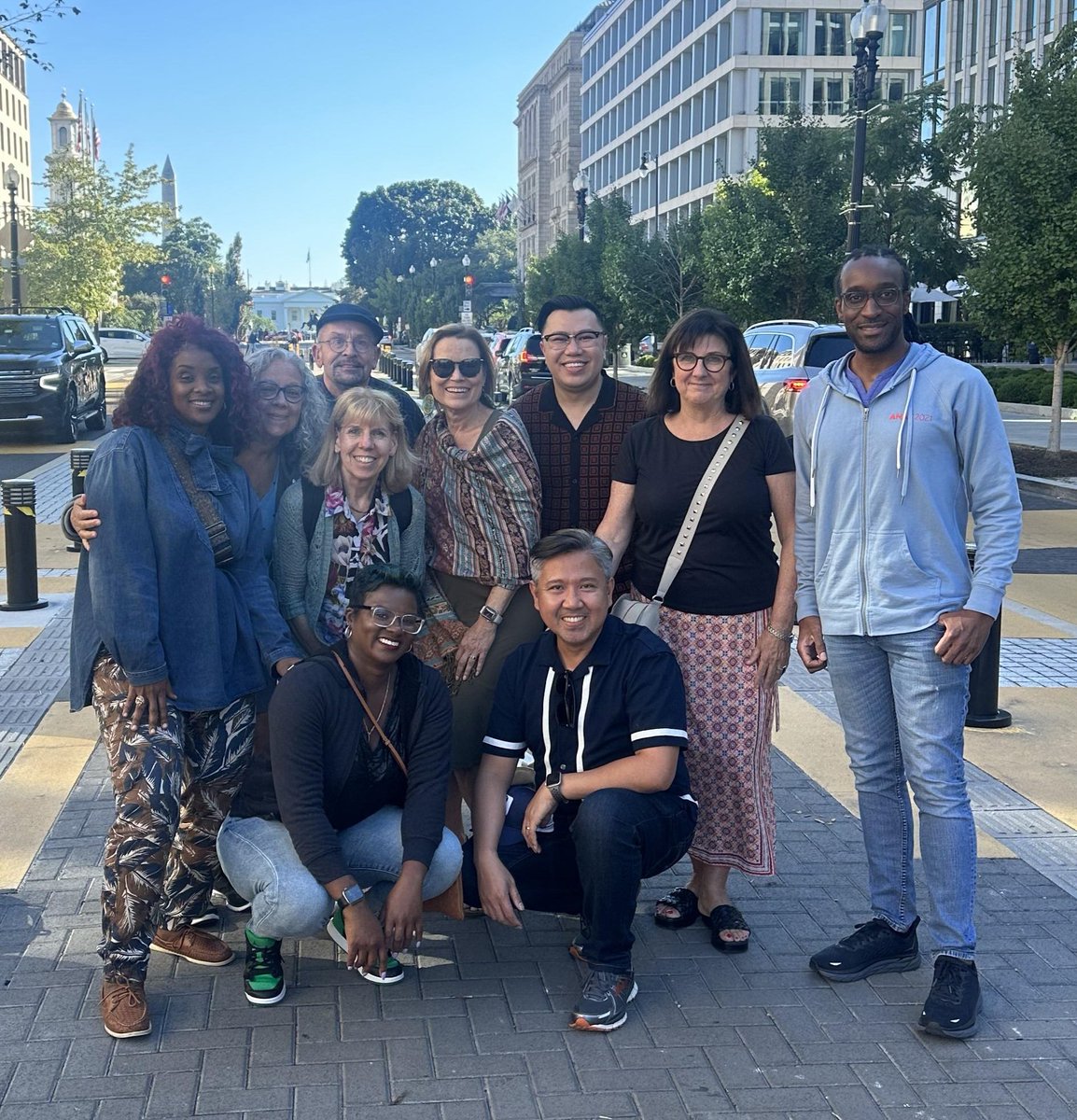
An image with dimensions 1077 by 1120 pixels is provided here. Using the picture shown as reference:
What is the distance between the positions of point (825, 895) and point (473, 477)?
6.20 ft

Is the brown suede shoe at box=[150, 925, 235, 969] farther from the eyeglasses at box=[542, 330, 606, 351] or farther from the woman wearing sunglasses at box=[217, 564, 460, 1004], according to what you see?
the eyeglasses at box=[542, 330, 606, 351]

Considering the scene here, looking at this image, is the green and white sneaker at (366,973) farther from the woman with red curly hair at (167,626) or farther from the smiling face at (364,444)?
the smiling face at (364,444)

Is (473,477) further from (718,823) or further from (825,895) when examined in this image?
(825,895)

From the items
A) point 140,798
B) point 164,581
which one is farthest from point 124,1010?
point 164,581

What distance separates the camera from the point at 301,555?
4.23 m

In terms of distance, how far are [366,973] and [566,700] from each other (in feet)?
3.22

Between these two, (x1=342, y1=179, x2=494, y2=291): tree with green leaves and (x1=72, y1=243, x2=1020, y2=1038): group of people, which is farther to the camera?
(x1=342, y1=179, x2=494, y2=291): tree with green leaves

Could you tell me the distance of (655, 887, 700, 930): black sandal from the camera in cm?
442

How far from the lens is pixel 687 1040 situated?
363 centimetres

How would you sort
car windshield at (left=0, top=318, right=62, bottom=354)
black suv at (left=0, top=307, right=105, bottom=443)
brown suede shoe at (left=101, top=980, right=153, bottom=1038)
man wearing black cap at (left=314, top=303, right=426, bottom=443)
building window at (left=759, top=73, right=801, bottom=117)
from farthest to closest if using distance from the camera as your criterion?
building window at (left=759, top=73, right=801, bottom=117), car windshield at (left=0, top=318, right=62, bottom=354), black suv at (left=0, top=307, right=105, bottom=443), man wearing black cap at (left=314, top=303, right=426, bottom=443), brown suede shoe at (left=101, top=980, right=153, bottom=1038)

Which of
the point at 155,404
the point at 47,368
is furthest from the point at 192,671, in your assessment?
the point at 47,368

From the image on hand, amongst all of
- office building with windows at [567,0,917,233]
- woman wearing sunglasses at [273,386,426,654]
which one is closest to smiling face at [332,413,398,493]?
woman wearing sunglasses at [273,386,426,654]

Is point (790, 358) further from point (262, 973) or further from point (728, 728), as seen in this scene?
point (262, 973)

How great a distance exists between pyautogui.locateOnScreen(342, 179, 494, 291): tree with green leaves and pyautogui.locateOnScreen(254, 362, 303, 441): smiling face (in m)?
133
